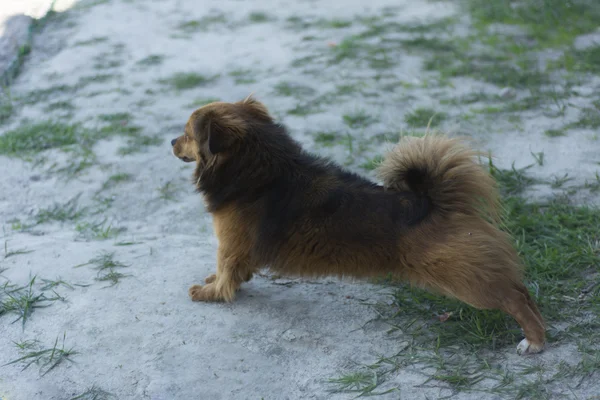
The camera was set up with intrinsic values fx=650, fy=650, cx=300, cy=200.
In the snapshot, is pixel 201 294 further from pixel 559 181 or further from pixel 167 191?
pixel 559 181

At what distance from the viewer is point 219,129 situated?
3.81m

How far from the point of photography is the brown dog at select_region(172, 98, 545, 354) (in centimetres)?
335

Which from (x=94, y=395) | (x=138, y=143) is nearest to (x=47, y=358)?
(x=94, y=395)

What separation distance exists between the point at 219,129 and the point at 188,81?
3.96m

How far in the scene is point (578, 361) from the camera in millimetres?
3223

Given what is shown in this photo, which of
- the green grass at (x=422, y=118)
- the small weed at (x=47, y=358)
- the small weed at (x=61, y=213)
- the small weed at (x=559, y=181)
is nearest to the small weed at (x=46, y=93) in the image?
the small weed at (x=61, y=213)

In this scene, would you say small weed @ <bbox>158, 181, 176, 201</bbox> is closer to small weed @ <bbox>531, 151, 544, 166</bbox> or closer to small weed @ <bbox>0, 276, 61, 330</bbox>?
small weed @ <bbox>0, 276, 61, 330</bbox>

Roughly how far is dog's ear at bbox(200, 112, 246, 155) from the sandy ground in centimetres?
101

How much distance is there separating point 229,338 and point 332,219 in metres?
0.89

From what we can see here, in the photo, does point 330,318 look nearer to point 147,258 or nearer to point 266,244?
point 266,244

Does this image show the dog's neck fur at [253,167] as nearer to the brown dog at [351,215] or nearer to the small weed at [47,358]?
the brown dog at [351,215]

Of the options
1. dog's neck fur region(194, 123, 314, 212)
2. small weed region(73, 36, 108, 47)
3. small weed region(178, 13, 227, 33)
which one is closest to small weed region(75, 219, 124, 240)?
dog's neck fur region(194, 123, 314, 212)

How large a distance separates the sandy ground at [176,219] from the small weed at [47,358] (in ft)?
0.14

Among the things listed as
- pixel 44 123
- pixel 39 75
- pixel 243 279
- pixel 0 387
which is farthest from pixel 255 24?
pixel 0 387
